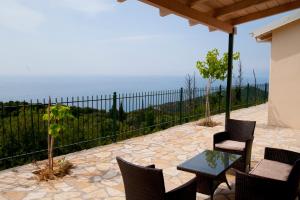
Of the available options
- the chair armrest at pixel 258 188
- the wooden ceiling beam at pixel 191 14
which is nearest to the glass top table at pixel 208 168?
the chair armrest at pixel 258 188

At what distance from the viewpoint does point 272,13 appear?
5316 millimetres

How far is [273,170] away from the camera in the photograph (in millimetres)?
3744

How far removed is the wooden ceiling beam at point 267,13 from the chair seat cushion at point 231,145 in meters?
2.67

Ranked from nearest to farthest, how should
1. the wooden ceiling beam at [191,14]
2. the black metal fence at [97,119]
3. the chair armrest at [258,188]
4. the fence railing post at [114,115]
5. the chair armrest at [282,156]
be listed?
the chair armrest at [258,188]
the chair armrest at [282,156]
the wooden ceiling beam at [191,14]
the black metal fence at [97,119]
the fence railing post at [114,115]

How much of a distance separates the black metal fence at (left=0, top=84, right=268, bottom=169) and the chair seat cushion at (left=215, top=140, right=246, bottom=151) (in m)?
3.21

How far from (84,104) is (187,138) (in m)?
3.24

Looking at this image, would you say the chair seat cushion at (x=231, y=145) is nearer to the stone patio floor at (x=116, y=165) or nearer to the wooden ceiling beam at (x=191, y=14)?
the stone patio floor at (x=116, y=165)

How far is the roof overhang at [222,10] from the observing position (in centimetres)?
454

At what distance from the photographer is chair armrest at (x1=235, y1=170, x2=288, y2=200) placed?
9.34 feet

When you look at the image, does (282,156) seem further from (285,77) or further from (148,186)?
(285,77)

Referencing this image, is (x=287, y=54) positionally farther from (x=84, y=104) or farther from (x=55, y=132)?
(x=55, y=132)

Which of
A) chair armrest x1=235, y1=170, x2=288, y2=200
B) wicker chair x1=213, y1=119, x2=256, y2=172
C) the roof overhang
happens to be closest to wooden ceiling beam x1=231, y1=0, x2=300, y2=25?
the roof overhang

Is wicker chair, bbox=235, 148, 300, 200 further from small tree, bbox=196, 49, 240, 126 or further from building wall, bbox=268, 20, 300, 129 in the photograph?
building wall, bbox=268, 20, 300, 129

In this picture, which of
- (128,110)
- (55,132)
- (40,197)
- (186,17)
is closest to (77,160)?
(55,132)
